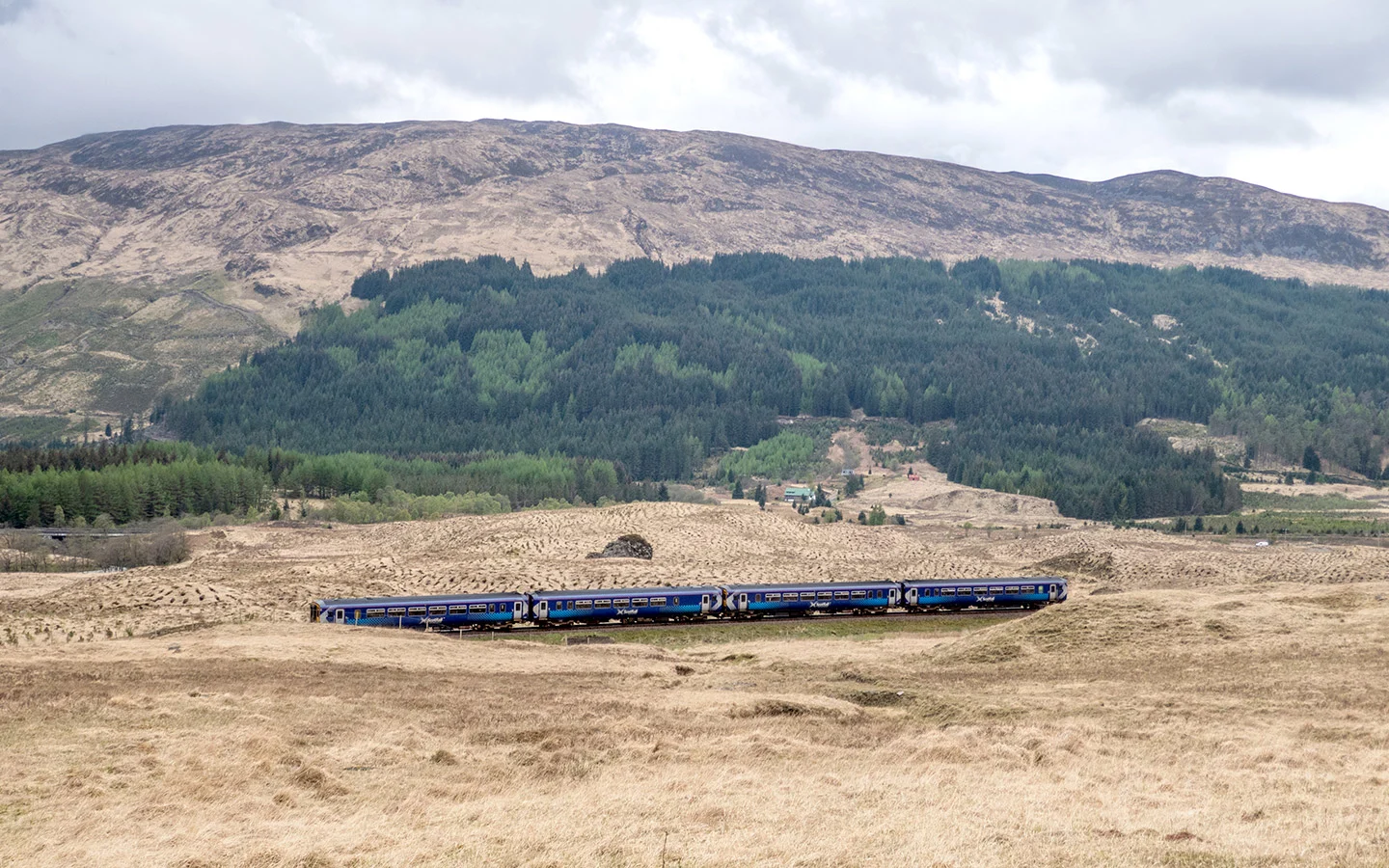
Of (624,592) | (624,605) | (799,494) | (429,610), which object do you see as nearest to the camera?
(429,610)

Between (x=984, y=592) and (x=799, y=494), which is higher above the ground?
(x=799, y=494)

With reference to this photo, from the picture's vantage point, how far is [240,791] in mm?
31891

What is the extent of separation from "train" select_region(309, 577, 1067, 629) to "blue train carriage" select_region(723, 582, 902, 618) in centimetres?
6

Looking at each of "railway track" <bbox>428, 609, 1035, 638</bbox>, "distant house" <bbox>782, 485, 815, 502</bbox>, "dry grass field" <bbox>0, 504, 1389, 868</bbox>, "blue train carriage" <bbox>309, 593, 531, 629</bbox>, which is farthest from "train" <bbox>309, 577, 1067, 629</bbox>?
"distant house" <bbox>782, 485, 815, 502</bbox>

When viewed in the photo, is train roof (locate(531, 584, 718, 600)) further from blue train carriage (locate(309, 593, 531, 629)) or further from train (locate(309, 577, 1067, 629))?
blue train carriage (locate(309, 593, 531, 629))

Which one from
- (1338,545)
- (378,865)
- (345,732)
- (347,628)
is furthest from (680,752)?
(1338,545)

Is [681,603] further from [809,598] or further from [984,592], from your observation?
[984,592]

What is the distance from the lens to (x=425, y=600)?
236 feet

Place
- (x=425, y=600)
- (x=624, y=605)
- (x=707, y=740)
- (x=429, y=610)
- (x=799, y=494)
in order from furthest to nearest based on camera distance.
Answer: (x=799, y=494)
(x=624, y=605)
(x=425, y=600)
(x=429, y=610)
(x=707, y=740)

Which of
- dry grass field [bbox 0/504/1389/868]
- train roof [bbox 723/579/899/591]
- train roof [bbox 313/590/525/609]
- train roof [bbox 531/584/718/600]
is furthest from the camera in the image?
train roof [bbox 723/579/899/591]

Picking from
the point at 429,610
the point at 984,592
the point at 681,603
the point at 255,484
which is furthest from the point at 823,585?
the point at 255,484

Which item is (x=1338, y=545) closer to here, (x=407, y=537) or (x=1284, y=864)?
(x=407, y=537)

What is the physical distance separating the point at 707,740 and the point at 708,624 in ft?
131

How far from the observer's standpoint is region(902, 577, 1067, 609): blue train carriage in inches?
3275
